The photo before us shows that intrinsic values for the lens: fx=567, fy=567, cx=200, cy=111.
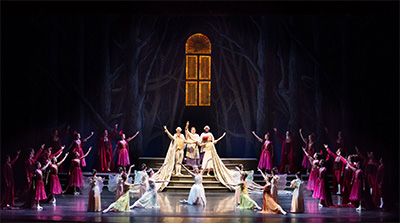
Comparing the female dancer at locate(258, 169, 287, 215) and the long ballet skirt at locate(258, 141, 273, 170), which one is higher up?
the long ballet skirt at locate(258, 141, 273, 170)

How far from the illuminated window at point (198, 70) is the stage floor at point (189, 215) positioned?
19.8ft

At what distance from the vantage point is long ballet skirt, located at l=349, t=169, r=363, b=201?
41.9 ft

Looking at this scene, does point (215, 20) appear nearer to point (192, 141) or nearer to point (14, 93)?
point (192, 141)

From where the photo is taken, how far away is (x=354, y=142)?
55.4ft

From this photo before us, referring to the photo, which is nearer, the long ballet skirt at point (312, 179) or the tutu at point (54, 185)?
the tutu at point (54, 185)

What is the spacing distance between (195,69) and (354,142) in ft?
18.8

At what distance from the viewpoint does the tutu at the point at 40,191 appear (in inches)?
507

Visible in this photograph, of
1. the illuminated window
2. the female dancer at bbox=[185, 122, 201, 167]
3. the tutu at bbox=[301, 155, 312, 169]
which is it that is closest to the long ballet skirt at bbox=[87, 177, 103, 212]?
the female dancer at bbox=[185, 122, 201, 167]

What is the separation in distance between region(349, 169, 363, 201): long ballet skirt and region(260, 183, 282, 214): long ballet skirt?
75.0 inches

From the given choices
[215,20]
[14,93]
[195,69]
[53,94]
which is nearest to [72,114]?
[53,94]

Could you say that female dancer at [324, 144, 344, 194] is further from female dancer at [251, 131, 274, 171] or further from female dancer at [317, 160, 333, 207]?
female dancer at [251, 131, 274, 171]

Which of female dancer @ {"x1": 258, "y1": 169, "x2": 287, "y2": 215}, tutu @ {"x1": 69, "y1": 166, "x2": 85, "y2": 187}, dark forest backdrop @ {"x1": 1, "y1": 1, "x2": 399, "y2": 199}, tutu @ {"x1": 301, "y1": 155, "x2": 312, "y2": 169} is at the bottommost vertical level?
female dancer @ {"x1": 258, "y1": 169, "x2": 287, "y2": 215}

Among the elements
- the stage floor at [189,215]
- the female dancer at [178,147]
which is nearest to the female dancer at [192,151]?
the female dancer at [178,147]

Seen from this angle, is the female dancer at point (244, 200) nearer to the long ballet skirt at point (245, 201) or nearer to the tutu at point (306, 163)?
the long ballet skirt at point (245, 201)
